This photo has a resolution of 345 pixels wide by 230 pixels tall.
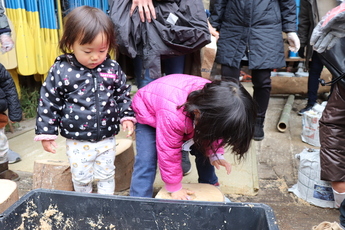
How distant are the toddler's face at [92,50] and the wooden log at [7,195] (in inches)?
30.4

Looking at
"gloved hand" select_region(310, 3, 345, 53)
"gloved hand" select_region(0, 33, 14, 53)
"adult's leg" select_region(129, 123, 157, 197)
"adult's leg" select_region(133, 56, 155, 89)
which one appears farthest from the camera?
"gloved hand" select_region(0, 33, 14, 53)

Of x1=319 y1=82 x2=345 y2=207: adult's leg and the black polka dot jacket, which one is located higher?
the black polka dot jacket

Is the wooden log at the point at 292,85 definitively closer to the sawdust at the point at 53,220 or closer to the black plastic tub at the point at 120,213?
the black plastic tub at the point at 120,213

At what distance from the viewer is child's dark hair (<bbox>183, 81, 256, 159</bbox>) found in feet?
4.77

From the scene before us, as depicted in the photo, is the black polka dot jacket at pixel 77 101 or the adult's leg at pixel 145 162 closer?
the black polka dot jacket at pixel 77 101

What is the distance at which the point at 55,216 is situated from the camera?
1.37m

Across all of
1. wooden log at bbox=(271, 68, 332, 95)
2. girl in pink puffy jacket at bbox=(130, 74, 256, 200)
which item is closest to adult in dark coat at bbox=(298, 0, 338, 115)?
wooden log at bbox=(271, 68, 332, 95)

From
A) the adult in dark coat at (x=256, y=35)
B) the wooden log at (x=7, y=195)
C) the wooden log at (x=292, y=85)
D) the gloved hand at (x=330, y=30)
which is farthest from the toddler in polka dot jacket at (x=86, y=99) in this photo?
the wooden log at (x=292, y=85)

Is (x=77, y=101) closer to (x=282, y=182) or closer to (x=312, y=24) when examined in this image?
(x=282, y=182)

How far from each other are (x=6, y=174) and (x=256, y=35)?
2.26m

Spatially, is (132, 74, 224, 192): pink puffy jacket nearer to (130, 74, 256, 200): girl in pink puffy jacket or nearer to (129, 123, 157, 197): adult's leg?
(130, 74, 256, 200): girl in pink puffy jacket

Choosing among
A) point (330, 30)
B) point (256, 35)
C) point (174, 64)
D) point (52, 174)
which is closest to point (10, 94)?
point (52, 174)

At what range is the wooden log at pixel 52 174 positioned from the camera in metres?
2.16

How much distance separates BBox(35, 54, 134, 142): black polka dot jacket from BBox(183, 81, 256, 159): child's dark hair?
56cm
